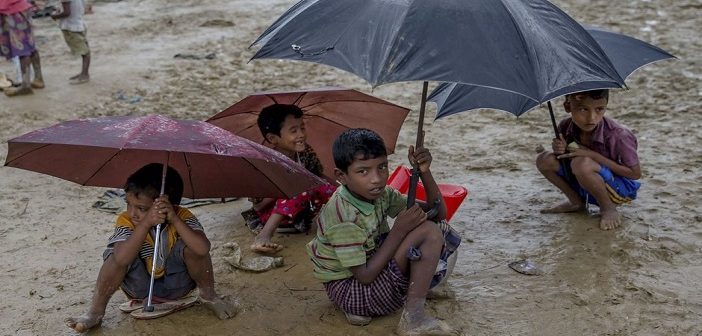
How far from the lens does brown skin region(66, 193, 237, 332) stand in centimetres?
296

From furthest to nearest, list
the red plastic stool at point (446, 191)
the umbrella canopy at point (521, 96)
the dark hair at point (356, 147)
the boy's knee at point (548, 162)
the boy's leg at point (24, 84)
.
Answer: the boy's leg at point (24, 84) < the boy's knee at point (548, 162) < the red plastic stool at point (446, 191) < the umbrella canopy at point (521, 96) < the dark hair at point (356, 147)

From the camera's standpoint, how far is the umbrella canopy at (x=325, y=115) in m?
3.89

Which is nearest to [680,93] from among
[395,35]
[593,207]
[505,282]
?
[593,207]

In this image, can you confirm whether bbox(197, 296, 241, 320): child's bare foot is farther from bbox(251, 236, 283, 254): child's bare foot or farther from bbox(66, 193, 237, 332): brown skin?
bbox(251, 236, 283, 254): child's bare foot

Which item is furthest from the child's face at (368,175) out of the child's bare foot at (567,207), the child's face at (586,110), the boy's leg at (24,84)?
the boy's leg at (24,84)

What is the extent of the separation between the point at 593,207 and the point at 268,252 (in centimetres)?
201

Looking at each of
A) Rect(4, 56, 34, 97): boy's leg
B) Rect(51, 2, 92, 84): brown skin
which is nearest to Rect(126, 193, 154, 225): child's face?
Rect(4, 56, 34, 97): boy's leg

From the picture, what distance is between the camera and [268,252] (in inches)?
156

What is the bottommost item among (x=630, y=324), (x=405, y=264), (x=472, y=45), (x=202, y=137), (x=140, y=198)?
(x=630, y=324)

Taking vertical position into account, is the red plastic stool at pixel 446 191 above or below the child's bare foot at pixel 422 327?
above

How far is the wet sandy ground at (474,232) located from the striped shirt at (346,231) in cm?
32

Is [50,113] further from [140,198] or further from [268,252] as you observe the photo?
[140,198]

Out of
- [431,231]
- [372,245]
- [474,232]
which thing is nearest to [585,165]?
[474,232]

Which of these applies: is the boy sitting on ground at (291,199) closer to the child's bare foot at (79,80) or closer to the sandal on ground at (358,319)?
the sandal on ground at (358,319)
